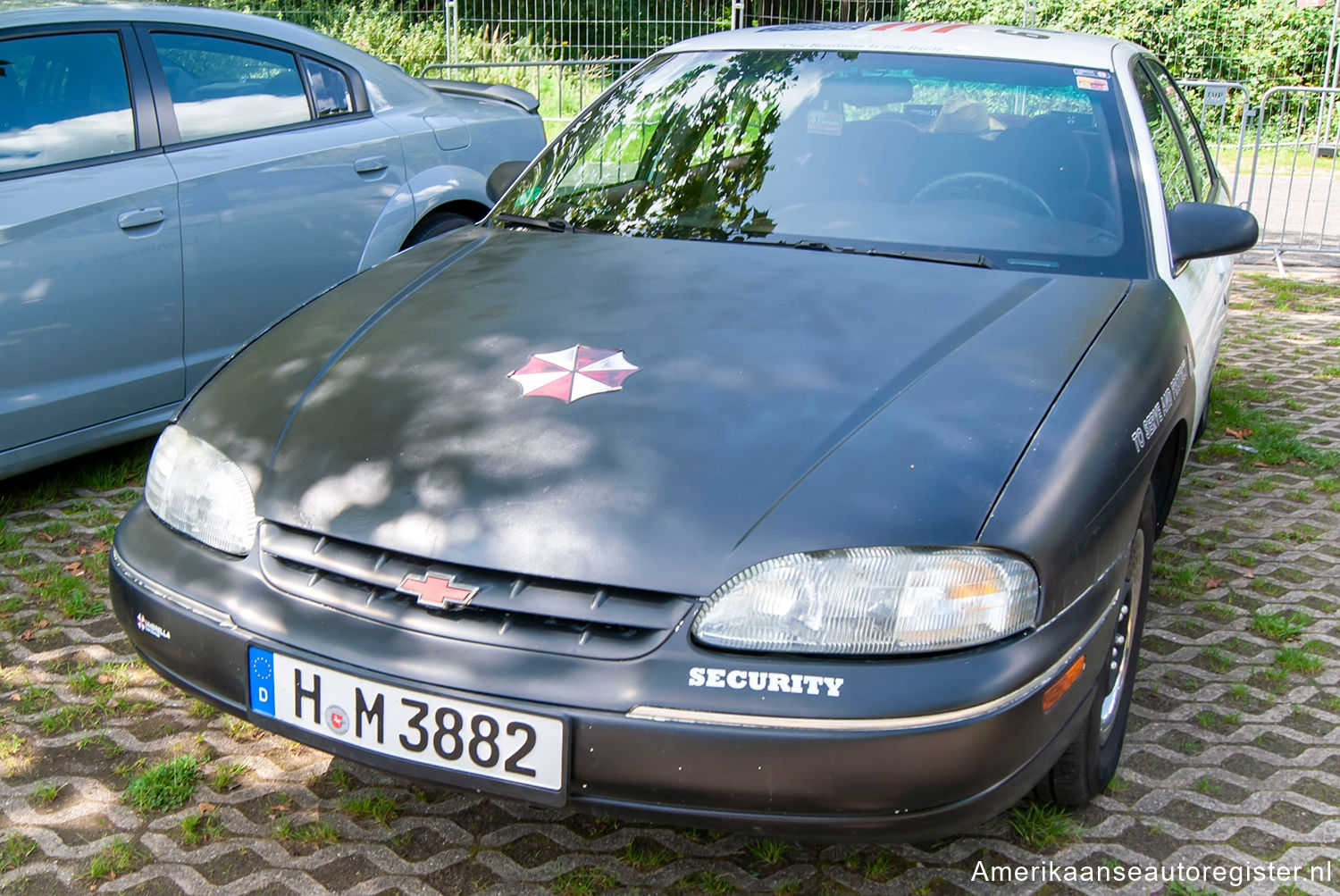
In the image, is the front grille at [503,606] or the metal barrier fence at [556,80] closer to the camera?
the front grille at [503,606]

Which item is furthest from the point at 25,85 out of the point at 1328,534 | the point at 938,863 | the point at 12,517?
the point at 1328,534

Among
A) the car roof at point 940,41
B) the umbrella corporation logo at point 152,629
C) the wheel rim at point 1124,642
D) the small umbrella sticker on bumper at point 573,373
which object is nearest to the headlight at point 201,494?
the umbrella corporation logo at point 152,629

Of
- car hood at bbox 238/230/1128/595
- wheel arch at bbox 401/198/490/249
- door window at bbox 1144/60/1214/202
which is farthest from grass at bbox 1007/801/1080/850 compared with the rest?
wheel arch at bbox 401/198/490/249

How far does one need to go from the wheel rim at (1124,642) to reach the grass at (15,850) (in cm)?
224

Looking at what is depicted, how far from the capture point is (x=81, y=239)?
3.89 meters

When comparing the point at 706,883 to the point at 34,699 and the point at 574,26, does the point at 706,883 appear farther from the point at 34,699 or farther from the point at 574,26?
the point at 574,26

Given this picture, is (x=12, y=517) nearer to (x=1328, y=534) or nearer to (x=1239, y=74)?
(x=1328, y=534)

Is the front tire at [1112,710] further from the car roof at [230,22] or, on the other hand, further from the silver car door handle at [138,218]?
the car roof at [230,22]

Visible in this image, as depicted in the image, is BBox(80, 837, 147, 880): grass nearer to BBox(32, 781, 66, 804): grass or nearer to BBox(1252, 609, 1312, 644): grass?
BBox(32, 781, 66, 804): grass

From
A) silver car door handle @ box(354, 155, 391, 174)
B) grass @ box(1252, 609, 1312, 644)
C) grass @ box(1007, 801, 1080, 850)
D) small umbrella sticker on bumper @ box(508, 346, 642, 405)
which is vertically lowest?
grass @ box(1252, 609, 1312, 644)

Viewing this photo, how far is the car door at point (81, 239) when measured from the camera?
3775 millimetres

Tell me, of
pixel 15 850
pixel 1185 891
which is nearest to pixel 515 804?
pixel 15 850

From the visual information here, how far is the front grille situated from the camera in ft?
6.37

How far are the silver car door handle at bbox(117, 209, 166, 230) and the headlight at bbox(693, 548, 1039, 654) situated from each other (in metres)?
2.95
